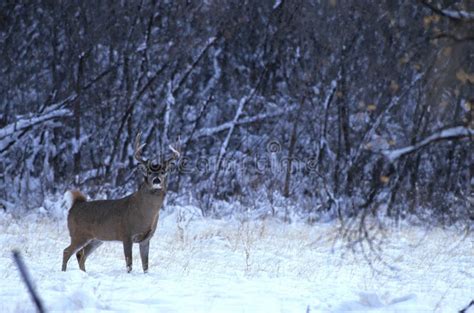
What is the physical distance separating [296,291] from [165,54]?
616 inches

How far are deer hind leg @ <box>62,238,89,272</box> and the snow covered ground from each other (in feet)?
0.41

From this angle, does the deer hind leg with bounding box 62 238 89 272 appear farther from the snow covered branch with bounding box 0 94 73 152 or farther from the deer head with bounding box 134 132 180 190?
the snow covered branch with bounding box 0 94 73 152

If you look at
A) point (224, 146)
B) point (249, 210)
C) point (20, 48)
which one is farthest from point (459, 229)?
point (20, 48)

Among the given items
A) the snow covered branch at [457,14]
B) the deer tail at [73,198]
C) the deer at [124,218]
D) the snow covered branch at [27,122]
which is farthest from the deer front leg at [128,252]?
the snow covered branch at [27,122]

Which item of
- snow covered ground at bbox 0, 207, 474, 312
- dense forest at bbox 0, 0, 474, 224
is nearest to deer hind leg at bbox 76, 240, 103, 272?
snow covered ground at bbox 0, 207, 474, 312

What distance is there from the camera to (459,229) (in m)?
16.3

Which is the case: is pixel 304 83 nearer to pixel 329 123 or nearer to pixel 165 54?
pixel 329 123

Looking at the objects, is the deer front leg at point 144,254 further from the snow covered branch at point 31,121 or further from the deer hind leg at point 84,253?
the snow covered branch at point 31,121

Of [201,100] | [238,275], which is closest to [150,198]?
[238,275]

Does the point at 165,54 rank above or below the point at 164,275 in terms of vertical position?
above

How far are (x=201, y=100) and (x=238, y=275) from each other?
50.5 feet

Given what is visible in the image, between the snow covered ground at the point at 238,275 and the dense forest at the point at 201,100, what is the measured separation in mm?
5643

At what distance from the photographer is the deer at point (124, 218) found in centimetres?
1026

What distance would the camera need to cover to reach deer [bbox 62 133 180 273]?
10258 millimetres
